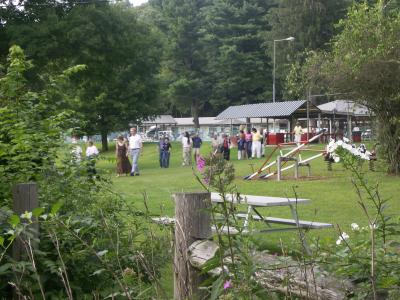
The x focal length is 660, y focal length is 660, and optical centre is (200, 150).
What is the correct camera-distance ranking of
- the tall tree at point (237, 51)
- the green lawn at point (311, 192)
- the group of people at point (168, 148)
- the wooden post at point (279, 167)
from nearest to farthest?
the green lawn at point (311, 192)
the wooden post at point (279, 167)
the group of people at point (168, 148)
the tall tree at point (237, 51)

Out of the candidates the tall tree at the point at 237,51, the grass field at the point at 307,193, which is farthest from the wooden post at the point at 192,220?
the tall tree at the point at 237,51

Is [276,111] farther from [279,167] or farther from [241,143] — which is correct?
[279,167]

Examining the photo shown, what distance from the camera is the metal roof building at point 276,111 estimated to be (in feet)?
139

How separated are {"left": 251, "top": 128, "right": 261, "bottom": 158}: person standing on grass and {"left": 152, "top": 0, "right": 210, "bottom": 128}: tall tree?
42081 millimetres

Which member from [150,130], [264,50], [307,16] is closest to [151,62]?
[307,16]

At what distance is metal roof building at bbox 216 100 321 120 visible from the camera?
4228 centimetres

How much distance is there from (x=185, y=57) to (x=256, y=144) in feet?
151

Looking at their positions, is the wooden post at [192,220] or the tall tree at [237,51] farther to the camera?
the tall tree at [237,51]

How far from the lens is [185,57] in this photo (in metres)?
78.4

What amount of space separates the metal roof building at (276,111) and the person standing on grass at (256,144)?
7711 millimetres

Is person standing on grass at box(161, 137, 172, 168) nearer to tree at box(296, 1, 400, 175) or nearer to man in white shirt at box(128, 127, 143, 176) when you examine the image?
man in white shirt at box(128, 127, 143, 176)

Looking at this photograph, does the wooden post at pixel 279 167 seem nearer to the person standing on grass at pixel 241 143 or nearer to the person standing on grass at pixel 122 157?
the person standing on grass at pixel 122 157

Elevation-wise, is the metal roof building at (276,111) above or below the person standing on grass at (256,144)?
above

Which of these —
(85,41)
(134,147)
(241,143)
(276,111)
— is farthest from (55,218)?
(276,111)
